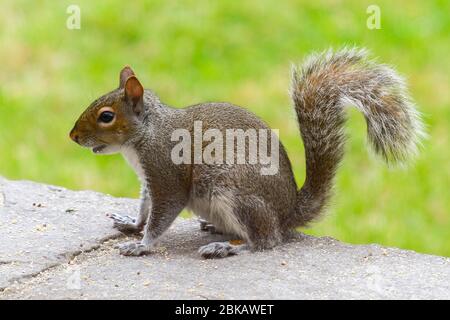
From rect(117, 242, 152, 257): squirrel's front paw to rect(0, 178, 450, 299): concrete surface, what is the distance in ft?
0.09

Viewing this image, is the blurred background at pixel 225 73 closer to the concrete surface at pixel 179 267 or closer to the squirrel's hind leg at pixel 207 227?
the squirrel's hind leg at pixel 207 227

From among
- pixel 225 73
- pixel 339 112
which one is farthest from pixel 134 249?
pixel 225 73

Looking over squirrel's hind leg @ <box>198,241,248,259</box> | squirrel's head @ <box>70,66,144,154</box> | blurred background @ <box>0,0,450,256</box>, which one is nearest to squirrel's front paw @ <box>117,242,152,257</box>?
squirrel's hind leg @ <box>198,241,248,259</box>

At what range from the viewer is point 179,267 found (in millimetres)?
3166

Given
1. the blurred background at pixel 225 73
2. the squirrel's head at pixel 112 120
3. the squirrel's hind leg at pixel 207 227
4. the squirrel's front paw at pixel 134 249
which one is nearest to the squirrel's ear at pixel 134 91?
the squirrel's head at pixel 112 120

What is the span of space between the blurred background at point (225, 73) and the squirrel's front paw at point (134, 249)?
84.7 inches

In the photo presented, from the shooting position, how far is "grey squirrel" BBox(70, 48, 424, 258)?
132 inches

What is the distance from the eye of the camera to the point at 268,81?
22.2 feet

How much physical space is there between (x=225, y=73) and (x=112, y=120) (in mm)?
3481

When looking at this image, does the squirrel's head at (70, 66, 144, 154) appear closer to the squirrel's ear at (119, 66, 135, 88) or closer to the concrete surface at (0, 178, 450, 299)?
the squirrel's ear at (119, 66, 135, 88)

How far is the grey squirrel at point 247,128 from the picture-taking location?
11.0 ft
